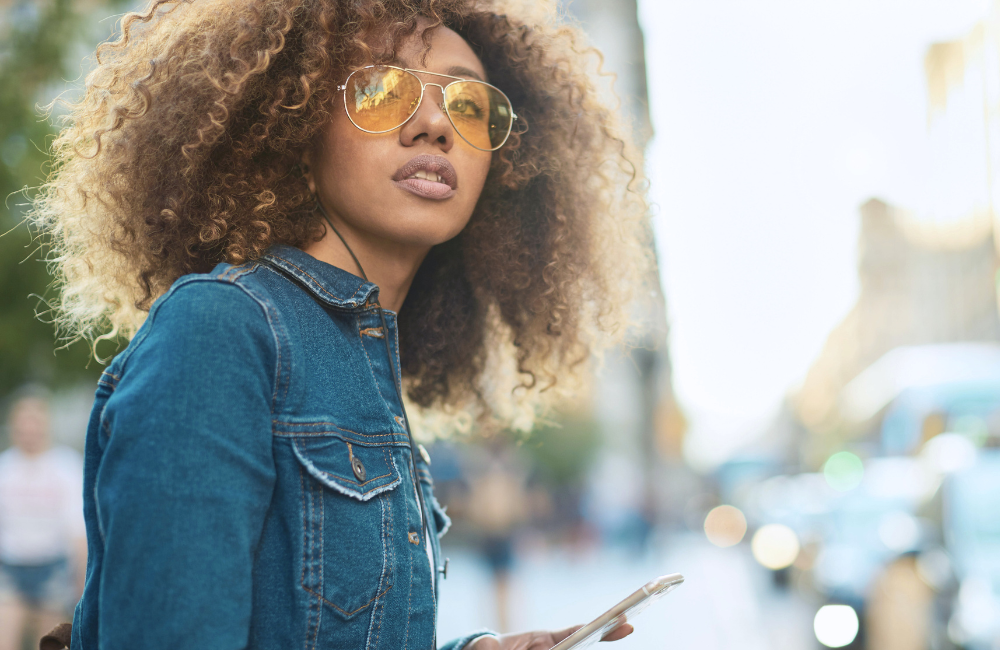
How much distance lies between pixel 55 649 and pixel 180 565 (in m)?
0.64

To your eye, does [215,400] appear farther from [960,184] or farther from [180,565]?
[960,184]

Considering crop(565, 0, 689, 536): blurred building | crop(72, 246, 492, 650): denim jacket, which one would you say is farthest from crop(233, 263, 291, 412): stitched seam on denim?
crop(565, 0, 689, 536): blurred building

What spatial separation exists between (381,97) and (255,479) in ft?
2.81

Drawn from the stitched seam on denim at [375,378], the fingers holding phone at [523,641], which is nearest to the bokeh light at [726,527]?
the fingers holding phone at [523,641]

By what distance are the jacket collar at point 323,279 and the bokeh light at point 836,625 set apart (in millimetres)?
6765

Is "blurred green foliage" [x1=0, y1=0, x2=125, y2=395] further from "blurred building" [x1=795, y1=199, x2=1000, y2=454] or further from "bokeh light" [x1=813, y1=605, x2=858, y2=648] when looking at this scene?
"blurred building" [x1=795, y1=199, x2=1000, y2=454]

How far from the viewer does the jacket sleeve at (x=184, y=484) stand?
105cm

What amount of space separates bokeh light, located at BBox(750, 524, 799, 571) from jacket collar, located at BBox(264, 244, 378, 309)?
45.3 feet

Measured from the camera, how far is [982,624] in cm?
571

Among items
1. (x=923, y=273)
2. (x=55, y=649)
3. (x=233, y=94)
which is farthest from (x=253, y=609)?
(x=923, y=273)

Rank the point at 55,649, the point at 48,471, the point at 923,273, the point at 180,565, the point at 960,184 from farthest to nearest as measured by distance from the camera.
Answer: the point at 923,273 → the point at 960,184 → the point at 48,471 → the point at 55,649 → the point at 180,565

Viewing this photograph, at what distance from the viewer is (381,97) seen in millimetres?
1704

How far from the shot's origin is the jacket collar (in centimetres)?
151

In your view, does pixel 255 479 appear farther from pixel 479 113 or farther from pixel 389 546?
pixel 479 113
